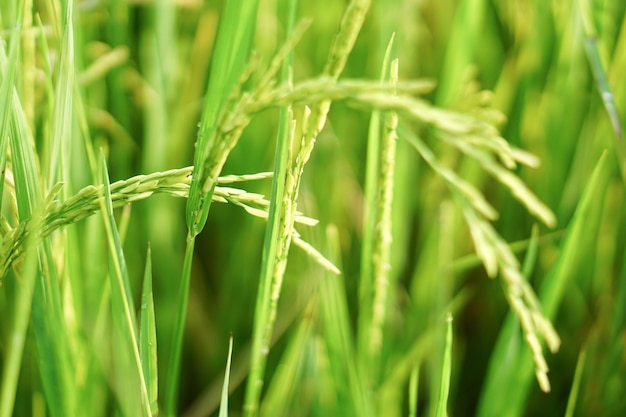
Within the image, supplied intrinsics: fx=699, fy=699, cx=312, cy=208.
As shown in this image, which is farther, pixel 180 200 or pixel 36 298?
pixel 180 200

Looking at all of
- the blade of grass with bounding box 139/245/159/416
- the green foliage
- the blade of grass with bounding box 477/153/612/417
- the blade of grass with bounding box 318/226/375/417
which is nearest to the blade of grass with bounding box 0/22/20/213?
the green foliage

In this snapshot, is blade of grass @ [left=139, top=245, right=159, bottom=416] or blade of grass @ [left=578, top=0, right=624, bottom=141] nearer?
blade of grass @ [left=139, top=245, right=159, bottom=416]

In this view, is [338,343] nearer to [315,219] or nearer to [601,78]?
[315,219]

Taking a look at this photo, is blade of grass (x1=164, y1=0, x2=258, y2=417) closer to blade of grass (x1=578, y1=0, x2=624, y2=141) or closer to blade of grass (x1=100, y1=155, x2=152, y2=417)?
blade of grass (x1=100, y1=155, x2=152, y2=417)

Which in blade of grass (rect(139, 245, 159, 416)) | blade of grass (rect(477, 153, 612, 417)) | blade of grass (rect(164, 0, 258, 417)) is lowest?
blade of grass (rect(477, 153, 612, 417))

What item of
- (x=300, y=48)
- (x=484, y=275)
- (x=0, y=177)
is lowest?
(x=484, y=275)

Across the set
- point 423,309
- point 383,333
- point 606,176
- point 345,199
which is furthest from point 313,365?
point 606,176

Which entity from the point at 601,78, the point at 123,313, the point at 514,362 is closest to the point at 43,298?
the point at 123,313

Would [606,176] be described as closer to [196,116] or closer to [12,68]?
[196,116]
